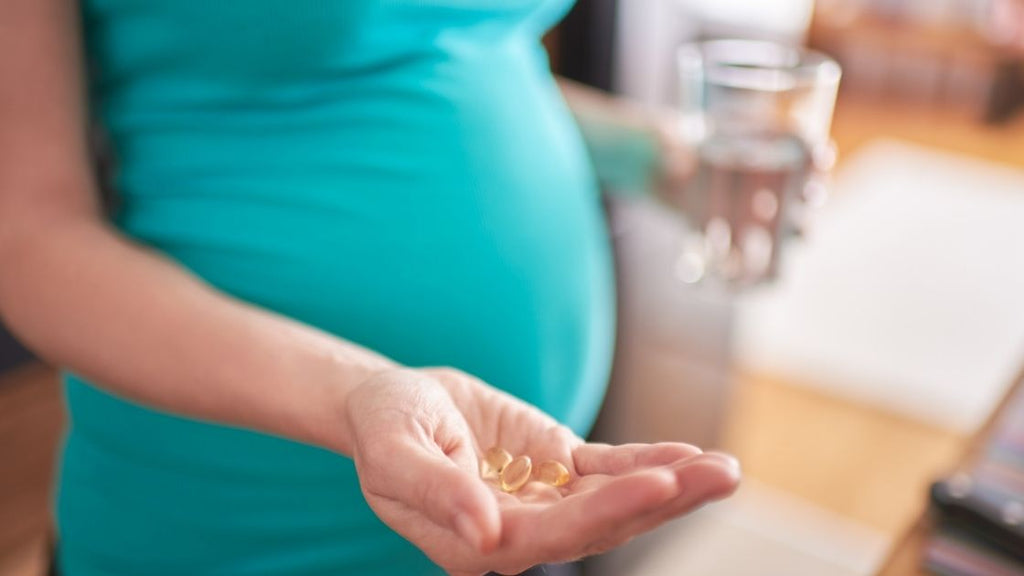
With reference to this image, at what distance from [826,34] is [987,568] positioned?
3318 millimetres

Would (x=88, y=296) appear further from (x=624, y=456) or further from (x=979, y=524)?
(x=979, y=524)

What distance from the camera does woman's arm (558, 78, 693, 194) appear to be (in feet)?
3.17

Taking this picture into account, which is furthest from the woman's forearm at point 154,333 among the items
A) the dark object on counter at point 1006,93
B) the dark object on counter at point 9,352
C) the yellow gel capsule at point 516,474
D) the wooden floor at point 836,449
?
the dark object on counter at point 1006,93

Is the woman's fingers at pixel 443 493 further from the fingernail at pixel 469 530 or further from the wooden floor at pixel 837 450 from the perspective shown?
the wooden floor at pixel 837 450

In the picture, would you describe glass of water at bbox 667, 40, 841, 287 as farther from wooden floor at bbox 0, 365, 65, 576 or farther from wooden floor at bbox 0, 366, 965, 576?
wooden floor at bbox 0, 366, 965, 576

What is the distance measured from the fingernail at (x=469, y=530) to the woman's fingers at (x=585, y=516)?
0.8 inches

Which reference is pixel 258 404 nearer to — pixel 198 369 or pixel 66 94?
pixel 198 369

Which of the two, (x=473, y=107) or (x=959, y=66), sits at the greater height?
(x=473, y=107)

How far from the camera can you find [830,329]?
101 inches

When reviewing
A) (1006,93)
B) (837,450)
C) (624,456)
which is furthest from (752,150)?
(1006,93)

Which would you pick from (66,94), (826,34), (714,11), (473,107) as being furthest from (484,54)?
(826,34)

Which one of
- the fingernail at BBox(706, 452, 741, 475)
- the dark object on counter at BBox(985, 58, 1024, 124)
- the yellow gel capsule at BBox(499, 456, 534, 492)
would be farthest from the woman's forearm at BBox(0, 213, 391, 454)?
the dark object on counter at BBox(985, 58, 1024, 124)

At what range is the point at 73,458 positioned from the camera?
74cm

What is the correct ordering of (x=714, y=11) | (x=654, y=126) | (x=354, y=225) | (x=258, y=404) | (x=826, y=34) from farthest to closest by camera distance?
1. (x=826, y=34)
2. (x=714, y=11)
3. (x=654, y=126)
4. (x=354, y=225)
5. (x=258, y=404)
